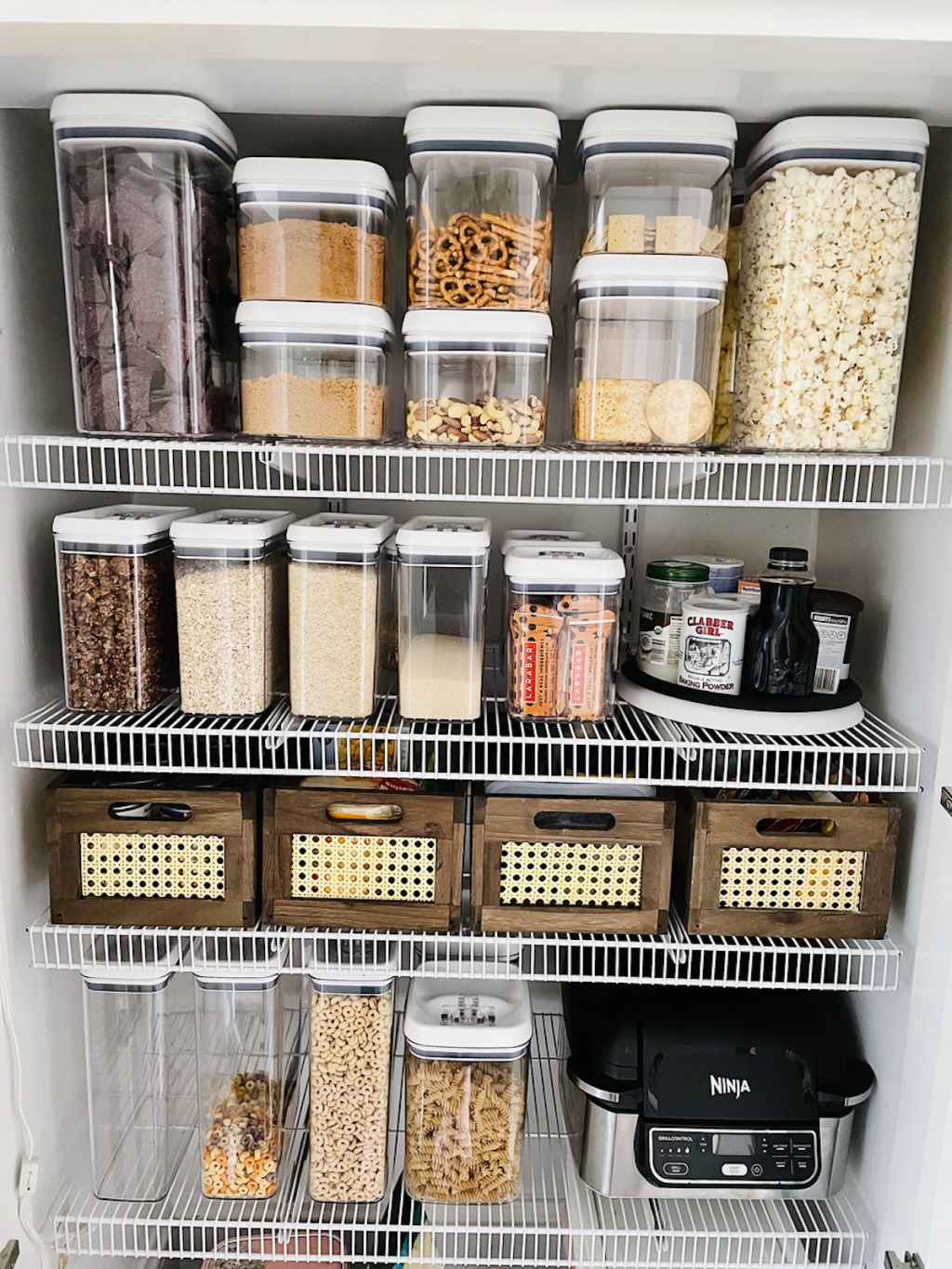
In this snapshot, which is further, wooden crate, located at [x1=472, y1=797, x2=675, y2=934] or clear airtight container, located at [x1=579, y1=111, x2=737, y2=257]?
wooden crate, located at [x1=472, y1=797, x2=675, y2=934]

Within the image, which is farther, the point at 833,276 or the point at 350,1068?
the point at 350,1068

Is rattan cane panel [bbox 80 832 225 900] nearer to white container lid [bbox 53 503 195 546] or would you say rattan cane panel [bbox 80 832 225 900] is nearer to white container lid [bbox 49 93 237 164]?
white container lid [bbox 53 503 195 546]

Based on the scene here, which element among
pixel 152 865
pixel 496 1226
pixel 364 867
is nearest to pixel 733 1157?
pixel 496 1226

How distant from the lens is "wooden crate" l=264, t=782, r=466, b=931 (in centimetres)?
113

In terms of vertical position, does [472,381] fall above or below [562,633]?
above

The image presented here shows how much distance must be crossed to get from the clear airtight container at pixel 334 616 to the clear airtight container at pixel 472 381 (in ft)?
0.52

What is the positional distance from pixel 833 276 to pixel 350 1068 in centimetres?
115

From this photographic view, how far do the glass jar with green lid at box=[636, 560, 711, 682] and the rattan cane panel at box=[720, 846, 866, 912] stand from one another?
9.9 inches

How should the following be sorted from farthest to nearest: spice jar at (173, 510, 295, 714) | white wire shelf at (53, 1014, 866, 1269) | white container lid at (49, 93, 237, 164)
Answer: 1. white wire shelf at (53, 1014, 866, 1269)
2. spice jar at (173, 510, 295, 714)
3. white container lid at (49, 93, 237, 164)

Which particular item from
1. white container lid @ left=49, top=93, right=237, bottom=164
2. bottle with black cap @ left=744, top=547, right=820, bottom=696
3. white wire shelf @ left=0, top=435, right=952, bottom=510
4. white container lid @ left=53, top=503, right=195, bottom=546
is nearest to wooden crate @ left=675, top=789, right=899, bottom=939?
bottle with black cap @ left=744, top=547, right=820, bottom=696

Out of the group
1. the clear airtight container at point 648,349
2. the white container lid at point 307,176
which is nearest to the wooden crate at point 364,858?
the clear airtight container at point 648,349

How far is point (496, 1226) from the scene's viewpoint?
1.19 m

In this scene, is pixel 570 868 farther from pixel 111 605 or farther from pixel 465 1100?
pixel 111 605

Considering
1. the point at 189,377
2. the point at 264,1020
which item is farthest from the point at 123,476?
the point at 264,1020
